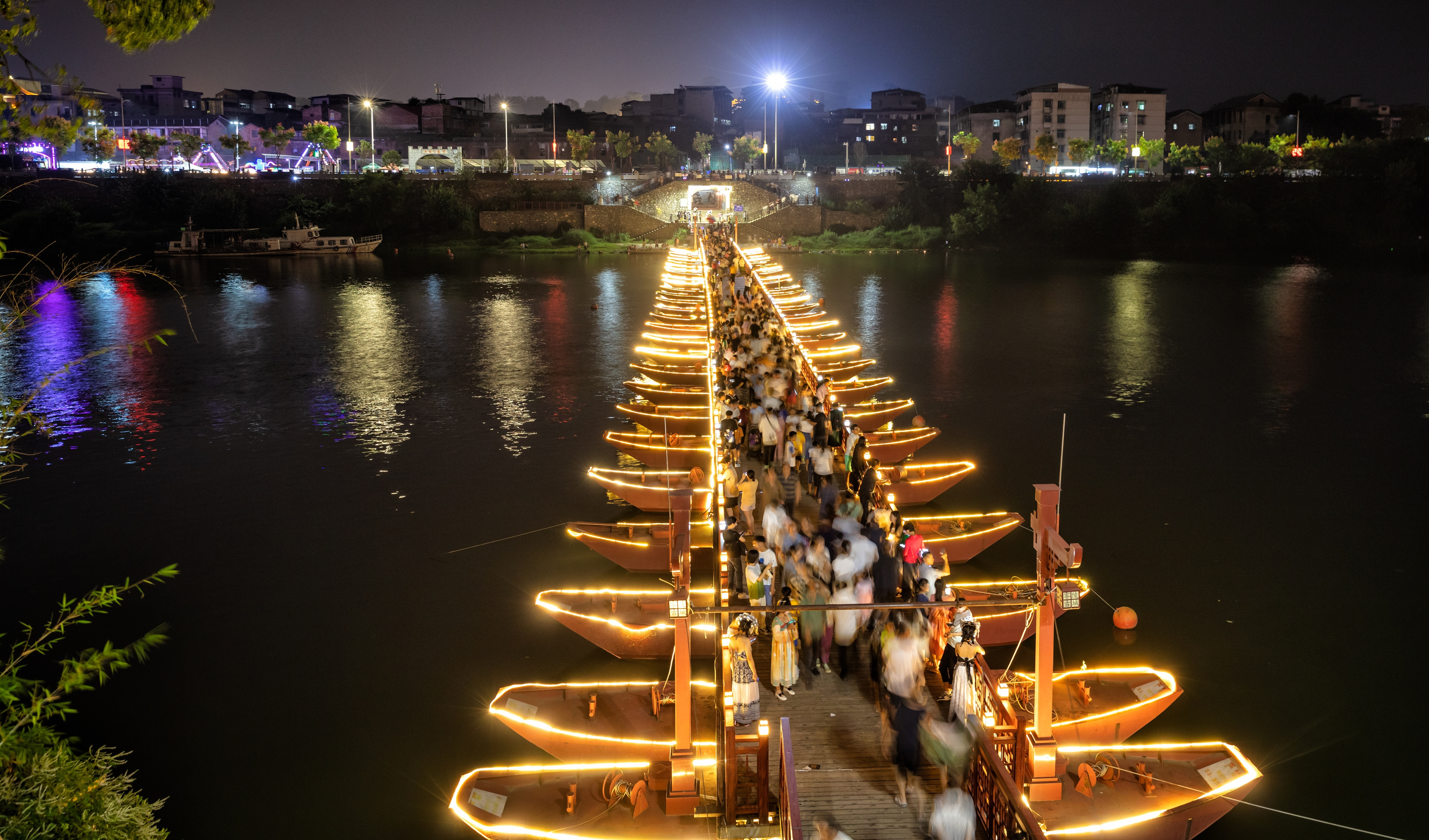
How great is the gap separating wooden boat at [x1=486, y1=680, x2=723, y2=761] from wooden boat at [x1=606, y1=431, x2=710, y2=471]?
1016 cm

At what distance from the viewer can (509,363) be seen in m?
41.5

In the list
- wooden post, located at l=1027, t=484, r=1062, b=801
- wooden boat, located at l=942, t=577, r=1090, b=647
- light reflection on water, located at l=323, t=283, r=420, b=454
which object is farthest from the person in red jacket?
light reflection on water, located at l=323, t=283, r=420, b=454

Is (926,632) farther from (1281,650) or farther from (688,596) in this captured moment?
(1281,650)

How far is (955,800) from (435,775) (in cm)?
827

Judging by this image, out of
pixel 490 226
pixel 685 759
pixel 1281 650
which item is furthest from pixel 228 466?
pixel 490 226

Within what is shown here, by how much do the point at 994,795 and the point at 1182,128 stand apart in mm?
149969

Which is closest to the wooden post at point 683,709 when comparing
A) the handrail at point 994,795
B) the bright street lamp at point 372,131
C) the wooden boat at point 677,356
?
the handrail at point 994,795

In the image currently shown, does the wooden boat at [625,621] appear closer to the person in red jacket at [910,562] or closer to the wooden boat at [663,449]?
the person in red jacket at [910,562]

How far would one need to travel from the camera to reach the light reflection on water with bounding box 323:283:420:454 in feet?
100

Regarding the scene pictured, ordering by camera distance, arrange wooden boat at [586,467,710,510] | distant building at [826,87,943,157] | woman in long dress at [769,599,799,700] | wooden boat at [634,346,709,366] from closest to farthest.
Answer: woman in long dress at [769,599,799,700] < wooden boat at [586,467,710,510] < wooden boat at [634,346,709,366] < distant building at [826,87,943,157]

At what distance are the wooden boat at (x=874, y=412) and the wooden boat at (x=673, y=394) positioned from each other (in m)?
4.23

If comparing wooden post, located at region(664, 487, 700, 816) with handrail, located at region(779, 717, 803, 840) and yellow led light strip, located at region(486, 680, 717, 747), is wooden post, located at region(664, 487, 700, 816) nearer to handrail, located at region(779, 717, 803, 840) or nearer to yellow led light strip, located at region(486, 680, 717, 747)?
yellow led light strip, located at region(486, 680, 717, 747)

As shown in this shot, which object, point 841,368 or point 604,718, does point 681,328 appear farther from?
point 604,718

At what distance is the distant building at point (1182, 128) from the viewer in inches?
5374
